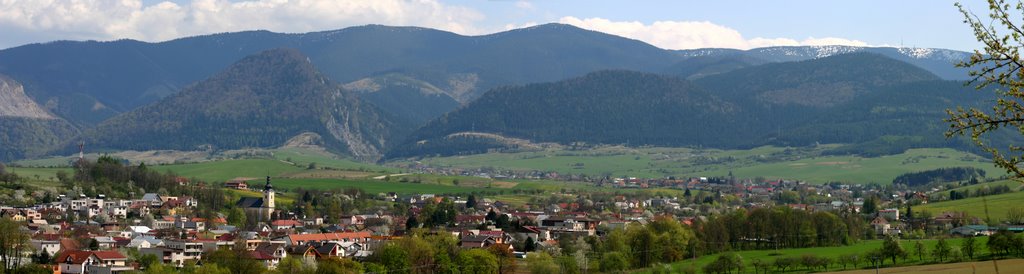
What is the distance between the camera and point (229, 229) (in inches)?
4158

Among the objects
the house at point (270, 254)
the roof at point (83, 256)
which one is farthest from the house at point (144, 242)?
the roof at point (83, 256)

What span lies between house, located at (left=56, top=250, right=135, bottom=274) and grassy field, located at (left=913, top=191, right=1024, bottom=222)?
63.5 m

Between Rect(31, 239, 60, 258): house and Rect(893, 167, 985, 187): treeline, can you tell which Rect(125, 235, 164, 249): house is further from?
Rect(893, 167, 985, 187): treeline

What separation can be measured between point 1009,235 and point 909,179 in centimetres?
11554

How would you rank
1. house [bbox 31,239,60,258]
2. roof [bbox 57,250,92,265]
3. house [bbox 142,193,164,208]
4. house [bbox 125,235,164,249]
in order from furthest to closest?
1. house [bbox 142,193,164,208]
2. house [bbox 125,235,164,249]
3. house [bbox 31,239,60,258]
4. roof [bbox 57,250,92,265]

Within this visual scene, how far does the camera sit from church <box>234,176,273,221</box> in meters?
121

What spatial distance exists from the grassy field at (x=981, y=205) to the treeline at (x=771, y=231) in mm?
14887

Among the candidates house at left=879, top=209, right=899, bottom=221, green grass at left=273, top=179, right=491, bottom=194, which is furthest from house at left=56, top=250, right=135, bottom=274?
green grass at left=273, top=179, right=491, bottom=194

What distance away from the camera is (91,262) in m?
74.3

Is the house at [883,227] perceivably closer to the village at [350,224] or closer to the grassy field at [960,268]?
the village at [350,224]

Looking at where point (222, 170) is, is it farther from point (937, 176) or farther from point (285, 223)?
point (937, 176)

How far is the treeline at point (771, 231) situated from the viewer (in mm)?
92312

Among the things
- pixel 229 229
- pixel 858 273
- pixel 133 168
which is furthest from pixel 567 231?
pixel 133 168

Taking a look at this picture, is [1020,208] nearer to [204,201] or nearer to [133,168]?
[204,201]
